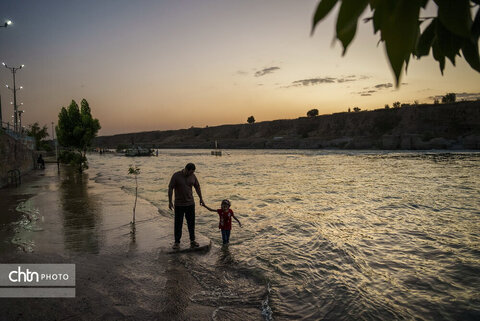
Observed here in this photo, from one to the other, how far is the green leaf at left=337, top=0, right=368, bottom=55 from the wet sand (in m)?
4.85

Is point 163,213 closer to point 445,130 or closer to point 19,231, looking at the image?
point 19,231

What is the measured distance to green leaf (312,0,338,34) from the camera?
0.69 meters

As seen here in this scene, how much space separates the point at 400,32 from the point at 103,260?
7.40 meters

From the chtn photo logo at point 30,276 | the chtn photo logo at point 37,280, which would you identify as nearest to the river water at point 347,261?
the chtn photo logo at point 37,280

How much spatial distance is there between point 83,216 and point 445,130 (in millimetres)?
115682

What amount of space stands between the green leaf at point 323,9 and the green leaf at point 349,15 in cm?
4

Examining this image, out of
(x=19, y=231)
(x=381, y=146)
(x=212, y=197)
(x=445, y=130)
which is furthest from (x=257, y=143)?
(x=19, y=231)

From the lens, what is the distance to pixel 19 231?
8.69 meters

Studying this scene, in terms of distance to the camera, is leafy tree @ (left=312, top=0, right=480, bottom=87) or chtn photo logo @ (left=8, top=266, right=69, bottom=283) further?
chtn photo logo @ (left=8, top=266, right=69, bottom=283)

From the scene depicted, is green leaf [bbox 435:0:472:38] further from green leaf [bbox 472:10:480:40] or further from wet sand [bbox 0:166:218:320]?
wet sand [bbox 0:166:218:320]

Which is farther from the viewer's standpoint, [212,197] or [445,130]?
[445,130]

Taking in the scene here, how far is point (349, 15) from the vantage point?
68 cm

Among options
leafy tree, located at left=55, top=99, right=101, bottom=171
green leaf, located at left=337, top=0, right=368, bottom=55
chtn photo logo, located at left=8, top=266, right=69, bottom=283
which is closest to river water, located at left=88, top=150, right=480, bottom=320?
chtn photo logo, located at left=8, top=266, right=69, bottom=283

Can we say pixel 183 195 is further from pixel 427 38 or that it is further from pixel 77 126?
pixel 77 126
